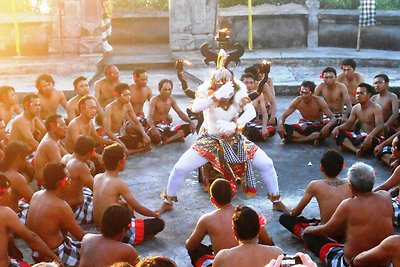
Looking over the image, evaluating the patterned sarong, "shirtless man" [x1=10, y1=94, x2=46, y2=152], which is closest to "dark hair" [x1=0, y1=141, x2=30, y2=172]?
"shirtless man" [x1=10, y1=94, x2=46, y2=152]

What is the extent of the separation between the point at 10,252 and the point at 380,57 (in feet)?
39.1

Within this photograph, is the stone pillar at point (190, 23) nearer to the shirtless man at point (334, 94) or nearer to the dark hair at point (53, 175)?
the shirtless man at point (334, 94)

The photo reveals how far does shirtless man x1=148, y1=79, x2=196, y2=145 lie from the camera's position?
33.2 feet

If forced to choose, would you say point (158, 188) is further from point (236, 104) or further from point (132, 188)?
point (236, 104)

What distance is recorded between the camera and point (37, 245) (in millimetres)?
5750

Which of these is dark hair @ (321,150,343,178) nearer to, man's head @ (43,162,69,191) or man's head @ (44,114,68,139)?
man's head @ (43,162,69,191)

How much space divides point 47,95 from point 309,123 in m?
4.24

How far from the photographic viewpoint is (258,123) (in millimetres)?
10375

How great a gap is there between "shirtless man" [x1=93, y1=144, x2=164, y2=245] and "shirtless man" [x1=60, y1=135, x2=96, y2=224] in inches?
16.5

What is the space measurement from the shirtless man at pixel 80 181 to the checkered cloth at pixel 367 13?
34.8 ft

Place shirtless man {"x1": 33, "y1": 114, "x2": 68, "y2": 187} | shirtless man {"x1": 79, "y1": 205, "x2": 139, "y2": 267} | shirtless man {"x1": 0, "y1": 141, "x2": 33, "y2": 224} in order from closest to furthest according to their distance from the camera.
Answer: shirtless man {"x1": 79, "y1": 205, "x2": 139, "y2": 267} → shirtless man {"x1": 0, "y1": 141, "x2": 33, "y2": 224} → shirtless man {"x1": 33, "y1": 114, "x2": 68, "y2": 187}

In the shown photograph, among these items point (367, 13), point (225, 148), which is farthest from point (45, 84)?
point (367, 13)

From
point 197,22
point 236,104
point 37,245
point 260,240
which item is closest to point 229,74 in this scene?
point 236,104

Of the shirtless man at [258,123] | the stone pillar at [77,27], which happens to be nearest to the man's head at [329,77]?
the shirtless man at [258,123]
